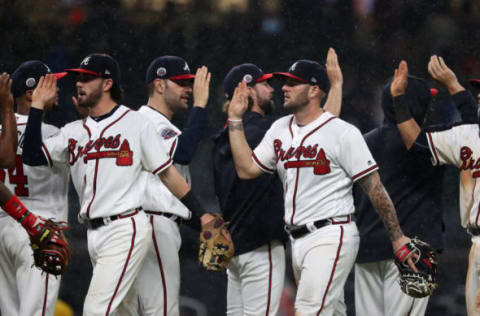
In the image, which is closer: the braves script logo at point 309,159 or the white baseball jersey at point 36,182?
the braves script logo at point 309,159

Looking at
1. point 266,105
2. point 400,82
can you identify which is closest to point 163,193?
point 266,105

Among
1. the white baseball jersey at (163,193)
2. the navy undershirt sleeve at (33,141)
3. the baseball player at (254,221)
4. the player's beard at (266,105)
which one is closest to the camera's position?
the navy undershirt sleeve at (33,141)

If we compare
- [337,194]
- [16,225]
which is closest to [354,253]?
[337,194]

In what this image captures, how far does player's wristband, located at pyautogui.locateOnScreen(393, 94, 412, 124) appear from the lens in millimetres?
4328

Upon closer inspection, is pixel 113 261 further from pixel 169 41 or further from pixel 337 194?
pixel 169 41

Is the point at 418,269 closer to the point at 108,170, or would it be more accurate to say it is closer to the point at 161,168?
the point at 161,168

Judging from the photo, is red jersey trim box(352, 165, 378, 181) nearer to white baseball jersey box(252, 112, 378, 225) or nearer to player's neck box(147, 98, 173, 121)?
white baseball jersey box(252, 112, 378, 225)

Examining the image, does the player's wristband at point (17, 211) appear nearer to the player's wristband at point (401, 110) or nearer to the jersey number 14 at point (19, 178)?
the jersey number 14 at point (19, 178)

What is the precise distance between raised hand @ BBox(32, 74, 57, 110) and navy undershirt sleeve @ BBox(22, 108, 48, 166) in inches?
1.6

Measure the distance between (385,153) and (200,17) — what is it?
503 centimetres

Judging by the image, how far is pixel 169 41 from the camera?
8844mm

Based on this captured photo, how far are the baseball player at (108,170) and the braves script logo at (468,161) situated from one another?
4.48 ft

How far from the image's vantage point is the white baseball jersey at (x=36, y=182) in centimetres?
451

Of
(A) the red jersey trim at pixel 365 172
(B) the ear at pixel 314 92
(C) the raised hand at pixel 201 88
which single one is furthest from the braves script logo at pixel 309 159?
(C) the raised hand at pixel 201 88
